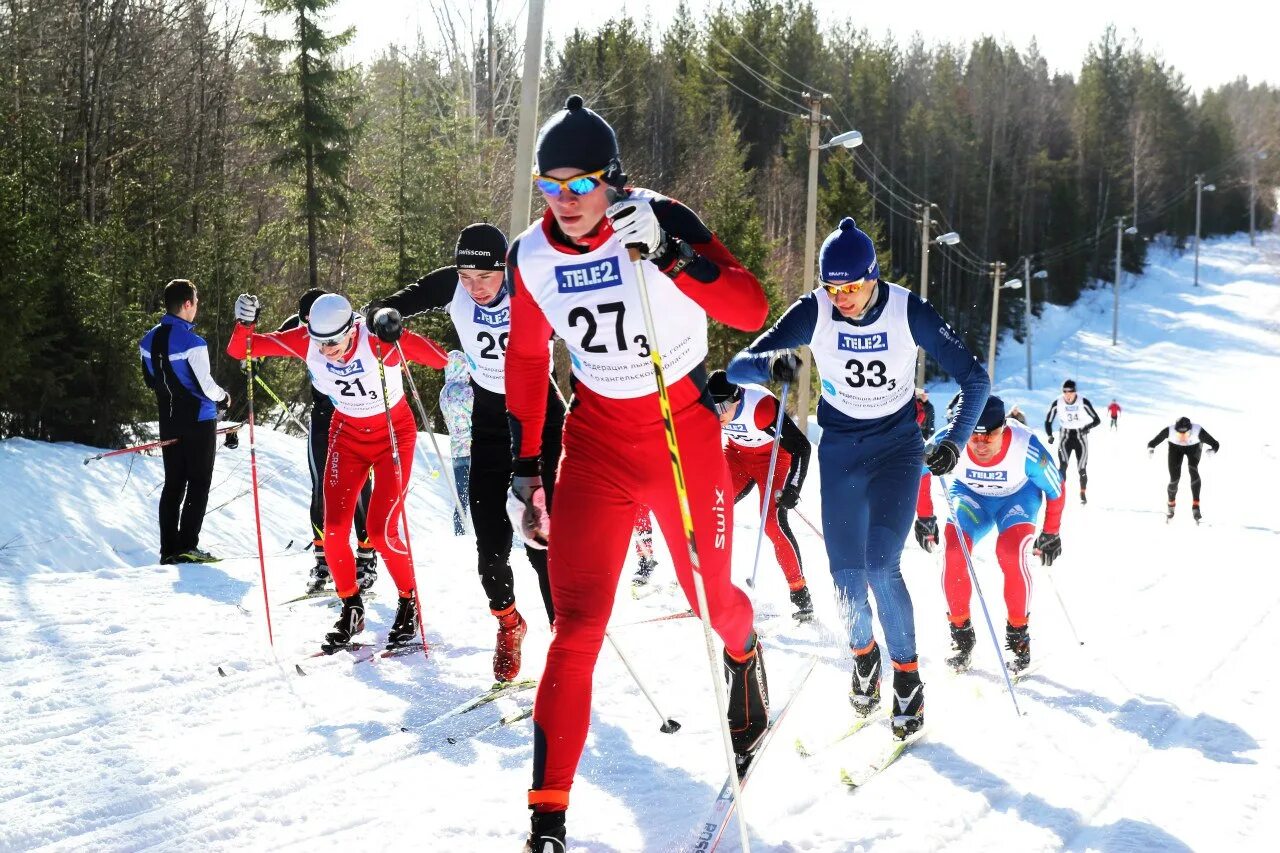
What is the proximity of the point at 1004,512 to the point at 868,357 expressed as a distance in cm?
202

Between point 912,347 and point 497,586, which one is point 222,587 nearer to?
point 497,586

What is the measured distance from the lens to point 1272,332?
5191 centimetres

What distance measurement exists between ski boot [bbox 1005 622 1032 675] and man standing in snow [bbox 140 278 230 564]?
6.17 metres

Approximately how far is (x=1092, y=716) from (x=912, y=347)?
1904mm

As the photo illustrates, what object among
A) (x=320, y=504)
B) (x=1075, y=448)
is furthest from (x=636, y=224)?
(x=1075, y=448)

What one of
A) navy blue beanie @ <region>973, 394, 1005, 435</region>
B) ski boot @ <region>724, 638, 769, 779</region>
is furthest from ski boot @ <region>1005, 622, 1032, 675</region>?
ski boot @ <region>724, 638, 769, 779</region>

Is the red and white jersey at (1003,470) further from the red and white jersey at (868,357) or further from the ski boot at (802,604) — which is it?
the red and white jersey at (868,357)

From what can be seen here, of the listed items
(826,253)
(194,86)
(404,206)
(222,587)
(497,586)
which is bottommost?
(222,587)

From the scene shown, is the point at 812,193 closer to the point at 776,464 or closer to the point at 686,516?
the point at 776,464

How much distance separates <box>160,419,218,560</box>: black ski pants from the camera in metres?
8.63

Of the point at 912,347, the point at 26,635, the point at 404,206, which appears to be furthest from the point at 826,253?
the point at 404,206

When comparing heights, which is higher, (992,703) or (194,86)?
(194,86)

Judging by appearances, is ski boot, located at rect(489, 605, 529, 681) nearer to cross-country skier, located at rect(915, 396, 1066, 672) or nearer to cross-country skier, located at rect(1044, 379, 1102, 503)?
cross-country skier, located at rect(915, 396, 1066, 672)

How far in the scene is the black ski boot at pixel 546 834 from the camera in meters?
2.98
